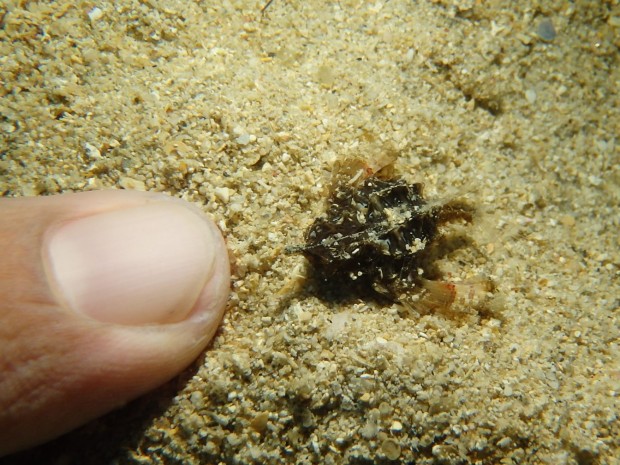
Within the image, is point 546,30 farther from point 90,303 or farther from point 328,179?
point 90,303

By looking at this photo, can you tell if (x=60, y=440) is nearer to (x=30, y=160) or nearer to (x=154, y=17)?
(x=30, y=160)

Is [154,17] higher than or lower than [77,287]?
higher

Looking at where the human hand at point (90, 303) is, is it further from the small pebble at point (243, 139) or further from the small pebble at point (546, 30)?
the small pebble at point (546, 30)

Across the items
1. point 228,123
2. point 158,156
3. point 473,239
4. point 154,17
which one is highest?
point 154,17

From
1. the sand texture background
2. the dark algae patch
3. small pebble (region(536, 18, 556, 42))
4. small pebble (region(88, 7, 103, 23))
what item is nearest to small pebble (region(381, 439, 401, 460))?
the sand texture background

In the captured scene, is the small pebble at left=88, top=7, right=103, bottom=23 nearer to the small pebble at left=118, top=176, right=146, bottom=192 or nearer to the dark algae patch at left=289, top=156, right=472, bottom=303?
the small pebble at left=118, top=176, right=146, bottom=192

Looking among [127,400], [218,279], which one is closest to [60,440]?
[127,400]

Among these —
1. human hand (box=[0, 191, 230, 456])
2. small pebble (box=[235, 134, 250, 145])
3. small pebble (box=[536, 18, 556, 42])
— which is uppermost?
small pebble (box=[536, 18, 556, 42])
